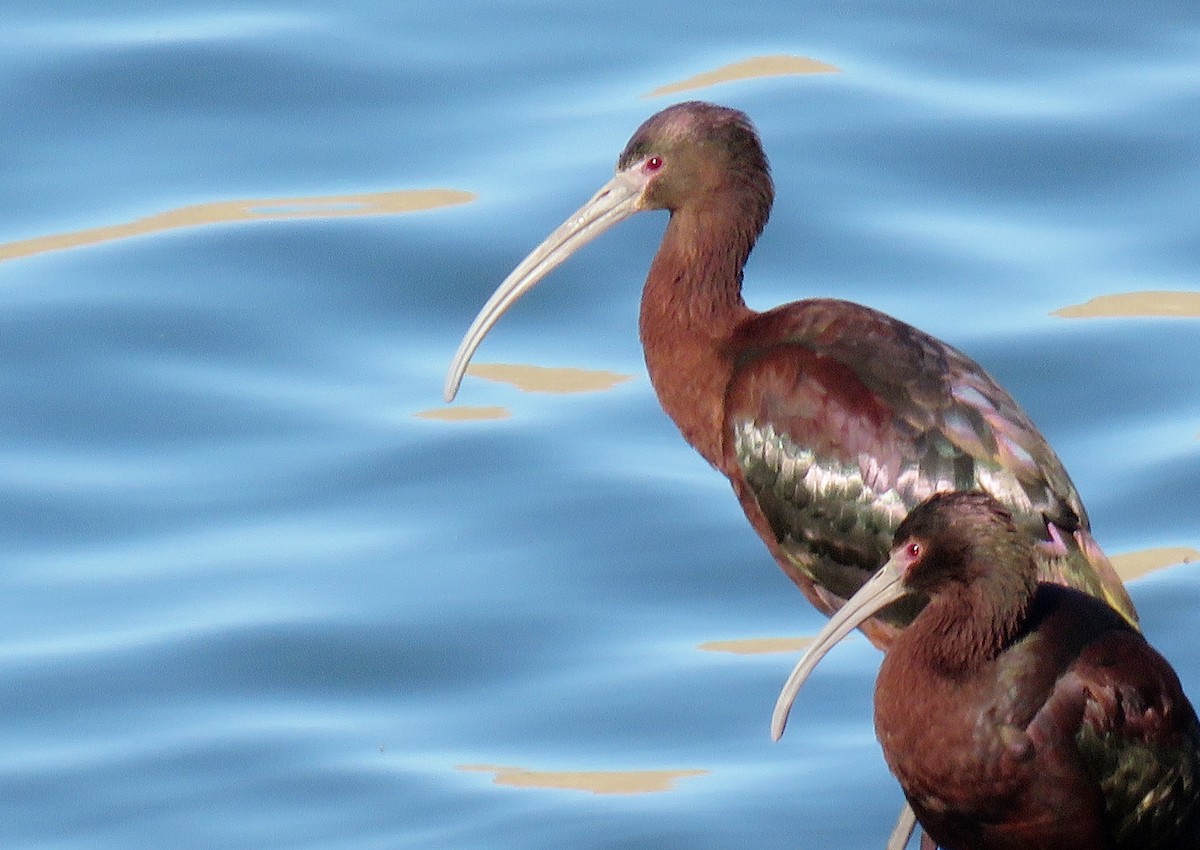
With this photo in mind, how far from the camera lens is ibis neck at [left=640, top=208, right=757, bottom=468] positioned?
10.1 metres

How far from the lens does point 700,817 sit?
10273 millimetres

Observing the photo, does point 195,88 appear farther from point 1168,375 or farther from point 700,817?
point 700,817

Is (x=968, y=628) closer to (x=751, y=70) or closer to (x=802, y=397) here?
(x=802, y=397)

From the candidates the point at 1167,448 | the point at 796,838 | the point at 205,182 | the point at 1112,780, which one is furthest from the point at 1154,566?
the point at 205,182

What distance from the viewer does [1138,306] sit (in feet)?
45.3

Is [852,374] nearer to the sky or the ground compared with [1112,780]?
nearer to the sky

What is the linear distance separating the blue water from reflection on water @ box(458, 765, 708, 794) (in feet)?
0.17

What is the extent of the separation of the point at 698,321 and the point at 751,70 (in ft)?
18.5

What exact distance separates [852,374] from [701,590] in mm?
2439

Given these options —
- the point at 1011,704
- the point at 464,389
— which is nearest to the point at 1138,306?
the point at 464,389

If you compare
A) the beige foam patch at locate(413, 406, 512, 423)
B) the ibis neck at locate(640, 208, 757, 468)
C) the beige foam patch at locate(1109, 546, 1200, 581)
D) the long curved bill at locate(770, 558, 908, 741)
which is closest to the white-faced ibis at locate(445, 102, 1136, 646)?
the ibis neck at locate(640, 208, 757, 468)

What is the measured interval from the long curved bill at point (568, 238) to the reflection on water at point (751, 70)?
4.62 meters

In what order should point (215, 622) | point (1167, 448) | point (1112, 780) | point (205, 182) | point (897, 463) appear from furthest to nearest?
point (205, 182), point (1167, 448), point (215, 622), point (897, 463), point (1112, 780)

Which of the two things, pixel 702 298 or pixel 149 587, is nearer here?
pixel 702 298
